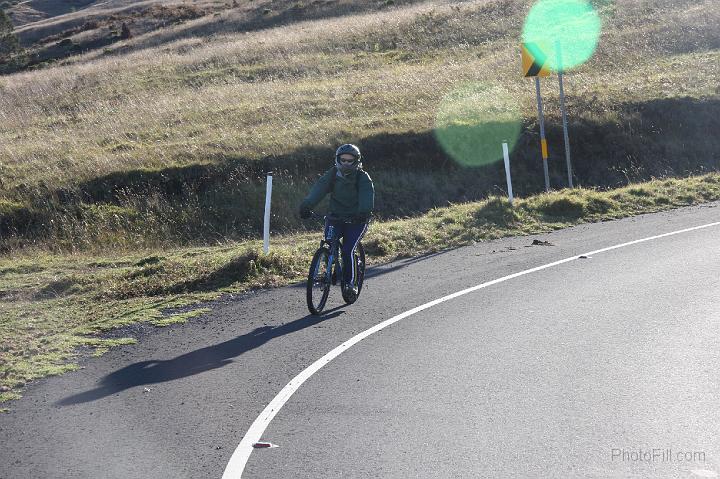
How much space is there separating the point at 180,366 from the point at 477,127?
56.5 ft

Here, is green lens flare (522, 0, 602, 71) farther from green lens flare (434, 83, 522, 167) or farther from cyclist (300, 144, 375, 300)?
cyclist (300, 144, 375, 300)

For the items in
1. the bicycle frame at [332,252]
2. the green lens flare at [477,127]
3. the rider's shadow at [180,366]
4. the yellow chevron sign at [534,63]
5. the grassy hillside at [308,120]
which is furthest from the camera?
the green lens flare at [477,127]

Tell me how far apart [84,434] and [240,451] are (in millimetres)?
1284

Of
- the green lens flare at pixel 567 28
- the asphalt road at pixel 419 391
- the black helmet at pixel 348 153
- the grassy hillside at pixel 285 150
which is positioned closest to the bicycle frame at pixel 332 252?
the asphalt road at pixel 419 391

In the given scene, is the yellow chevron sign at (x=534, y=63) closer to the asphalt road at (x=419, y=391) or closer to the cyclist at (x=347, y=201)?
the asphalt road at (x=419, y=391)

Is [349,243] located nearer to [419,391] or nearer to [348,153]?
[348,153]

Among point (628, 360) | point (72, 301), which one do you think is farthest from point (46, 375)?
point (628, 360)

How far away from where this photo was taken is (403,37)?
40250 millimetres

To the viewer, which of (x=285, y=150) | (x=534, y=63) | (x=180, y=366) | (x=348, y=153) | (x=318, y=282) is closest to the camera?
(x=180, y=366)

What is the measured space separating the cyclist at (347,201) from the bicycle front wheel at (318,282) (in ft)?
0.97

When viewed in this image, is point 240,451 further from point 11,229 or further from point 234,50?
point 234,50

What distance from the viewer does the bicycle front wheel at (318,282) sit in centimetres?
1005

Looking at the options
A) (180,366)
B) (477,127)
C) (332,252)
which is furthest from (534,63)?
(180,366)

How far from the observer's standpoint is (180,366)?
822 cm
